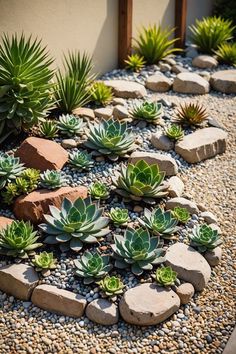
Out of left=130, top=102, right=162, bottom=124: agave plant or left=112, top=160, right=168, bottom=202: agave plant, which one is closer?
left=112, top=160, right=168, bottom=202: agave plant

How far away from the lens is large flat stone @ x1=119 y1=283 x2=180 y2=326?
3318 mm

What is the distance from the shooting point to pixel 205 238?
3.78m

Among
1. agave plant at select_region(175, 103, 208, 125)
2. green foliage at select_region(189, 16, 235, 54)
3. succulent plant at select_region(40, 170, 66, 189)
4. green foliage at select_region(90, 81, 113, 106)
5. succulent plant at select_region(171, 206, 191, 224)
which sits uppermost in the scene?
green foliage at select_region(189, 16, 235, 54)

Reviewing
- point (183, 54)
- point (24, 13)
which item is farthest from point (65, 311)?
point (183, 54)

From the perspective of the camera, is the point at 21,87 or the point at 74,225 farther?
the point at 21,87

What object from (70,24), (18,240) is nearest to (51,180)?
(18,240)

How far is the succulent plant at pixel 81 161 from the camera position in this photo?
4280mm

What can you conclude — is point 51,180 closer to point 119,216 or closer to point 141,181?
point 119,216

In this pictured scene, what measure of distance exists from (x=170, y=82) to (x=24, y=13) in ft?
6.08

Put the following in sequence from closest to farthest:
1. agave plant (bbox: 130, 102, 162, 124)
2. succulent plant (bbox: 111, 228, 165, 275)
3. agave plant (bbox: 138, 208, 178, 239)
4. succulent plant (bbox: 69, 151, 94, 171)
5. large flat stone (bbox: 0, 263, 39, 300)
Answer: large flat stone (bbox: 0, 263, 39, 300) → succulent plant (bbox: 111, 228, 165, 275) → agave plant (bbox: 138, 208, 178, 239) → succulent plant (bbox: 69, 151, 94, 171) → agave plant (bbox: 130, 102, 162, 124)

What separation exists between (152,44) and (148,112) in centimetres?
170

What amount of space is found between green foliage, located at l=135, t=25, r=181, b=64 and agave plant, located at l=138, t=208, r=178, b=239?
2968 mm

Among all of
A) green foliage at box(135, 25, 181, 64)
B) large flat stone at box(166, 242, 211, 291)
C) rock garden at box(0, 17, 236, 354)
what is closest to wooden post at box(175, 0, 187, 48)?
green foliage at box(135, 25, 181, 64)

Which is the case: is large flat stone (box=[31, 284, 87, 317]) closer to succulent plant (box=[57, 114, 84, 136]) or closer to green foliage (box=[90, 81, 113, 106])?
succulent plant (box=[57, 114, 84, 136])
